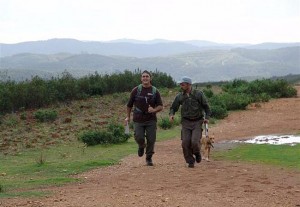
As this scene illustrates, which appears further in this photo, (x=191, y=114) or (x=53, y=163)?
(x=53, y=163)

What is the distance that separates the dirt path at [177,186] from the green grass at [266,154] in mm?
614

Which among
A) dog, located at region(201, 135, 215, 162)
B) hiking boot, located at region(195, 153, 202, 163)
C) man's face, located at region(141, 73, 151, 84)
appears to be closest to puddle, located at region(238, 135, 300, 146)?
dog, located at region(201, 135, 215, 162)

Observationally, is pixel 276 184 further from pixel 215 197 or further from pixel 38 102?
pixel 38 102

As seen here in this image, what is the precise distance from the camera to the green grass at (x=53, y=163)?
937cm

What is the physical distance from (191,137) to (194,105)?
66 cm

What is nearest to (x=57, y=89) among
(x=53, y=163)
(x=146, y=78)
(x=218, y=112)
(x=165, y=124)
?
(x=218, y=112)

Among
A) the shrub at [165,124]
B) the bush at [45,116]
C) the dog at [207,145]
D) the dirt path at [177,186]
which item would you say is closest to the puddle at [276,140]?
the dirt path at [177,186]

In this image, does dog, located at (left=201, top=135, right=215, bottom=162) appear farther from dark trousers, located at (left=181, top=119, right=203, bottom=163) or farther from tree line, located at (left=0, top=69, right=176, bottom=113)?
tree line, located at (left=0, top=69, right=176, bottom=113)

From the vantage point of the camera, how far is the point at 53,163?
12.4 meters

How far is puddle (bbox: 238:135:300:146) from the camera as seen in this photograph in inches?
562

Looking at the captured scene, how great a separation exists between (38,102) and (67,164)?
47.5 ft

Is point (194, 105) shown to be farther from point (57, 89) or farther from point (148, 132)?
point (57, 89)

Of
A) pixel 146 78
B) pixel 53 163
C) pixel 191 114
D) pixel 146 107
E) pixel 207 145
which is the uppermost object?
pixel 146 78

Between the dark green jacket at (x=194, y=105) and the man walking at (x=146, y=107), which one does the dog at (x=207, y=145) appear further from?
the man walking at (x=146, y=107)
